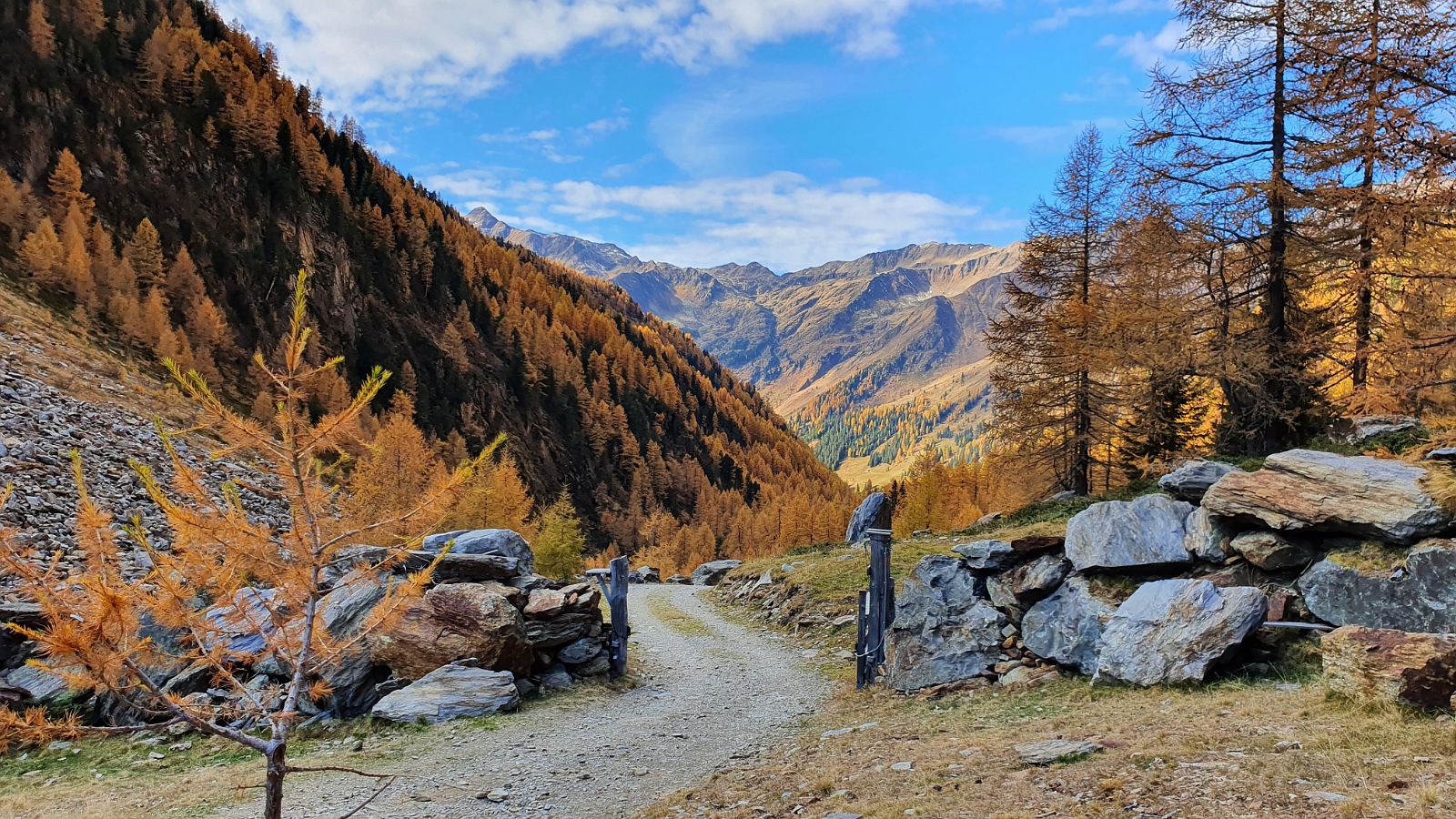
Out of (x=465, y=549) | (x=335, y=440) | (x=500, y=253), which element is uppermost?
(x=500, y=253)

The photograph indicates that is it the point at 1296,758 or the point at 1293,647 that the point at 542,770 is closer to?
the point at 1296,758

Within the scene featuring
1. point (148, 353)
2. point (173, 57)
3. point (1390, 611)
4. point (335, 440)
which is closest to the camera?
point (335, 440)

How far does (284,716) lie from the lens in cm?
527

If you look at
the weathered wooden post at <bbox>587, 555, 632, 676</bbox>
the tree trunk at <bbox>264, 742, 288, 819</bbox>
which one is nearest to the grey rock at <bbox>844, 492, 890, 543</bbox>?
the weathered wooden post at <bbox>587, 555, 632, 676</bbox>

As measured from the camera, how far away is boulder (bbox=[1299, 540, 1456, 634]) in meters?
8.80

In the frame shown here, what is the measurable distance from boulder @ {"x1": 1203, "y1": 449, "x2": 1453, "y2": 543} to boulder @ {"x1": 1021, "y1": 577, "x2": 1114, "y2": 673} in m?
2.72

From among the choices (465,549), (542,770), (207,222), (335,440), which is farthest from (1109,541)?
(207,222)

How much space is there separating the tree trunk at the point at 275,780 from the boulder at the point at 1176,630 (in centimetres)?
1067

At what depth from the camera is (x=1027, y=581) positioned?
13.1m

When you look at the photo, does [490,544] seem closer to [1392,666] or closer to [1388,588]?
[1392,666]

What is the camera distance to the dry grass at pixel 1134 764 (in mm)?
5191

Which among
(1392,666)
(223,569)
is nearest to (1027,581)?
(1392,666)

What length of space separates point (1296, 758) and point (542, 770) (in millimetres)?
9268

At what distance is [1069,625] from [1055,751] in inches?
211
